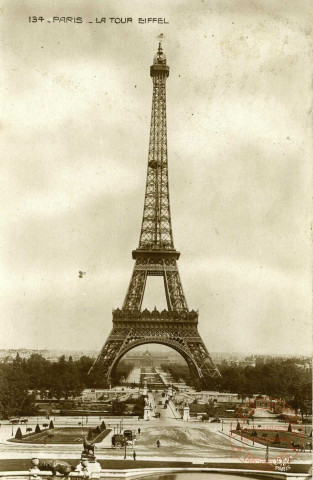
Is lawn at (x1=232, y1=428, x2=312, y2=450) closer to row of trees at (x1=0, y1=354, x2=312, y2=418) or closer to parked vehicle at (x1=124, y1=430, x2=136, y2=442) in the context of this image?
row of trees at (x1=0, y1=354, x2=312, y2=418)

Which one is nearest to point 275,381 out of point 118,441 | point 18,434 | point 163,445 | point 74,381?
point 163,445

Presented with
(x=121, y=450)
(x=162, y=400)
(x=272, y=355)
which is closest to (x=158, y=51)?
(x=272, y=355)

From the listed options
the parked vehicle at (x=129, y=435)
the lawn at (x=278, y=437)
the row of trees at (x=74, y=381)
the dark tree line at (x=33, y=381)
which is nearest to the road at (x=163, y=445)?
the parked vehicle at (x=129, y=435)

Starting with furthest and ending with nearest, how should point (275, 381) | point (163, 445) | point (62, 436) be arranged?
point (275, 381) < point (62, 436) < point (163, 445)

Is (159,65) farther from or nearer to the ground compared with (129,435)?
farther from the ground

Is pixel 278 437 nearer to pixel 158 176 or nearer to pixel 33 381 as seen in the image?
pixel 33 381

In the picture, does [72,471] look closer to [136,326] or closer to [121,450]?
[121,450]

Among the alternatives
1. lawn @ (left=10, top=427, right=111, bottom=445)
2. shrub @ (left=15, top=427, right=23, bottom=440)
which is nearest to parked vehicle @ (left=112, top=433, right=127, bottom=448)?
lawn @ (left=10, top=427, right=111, bottom=445)

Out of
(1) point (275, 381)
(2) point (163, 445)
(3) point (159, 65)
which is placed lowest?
(2) point (163, 445)
